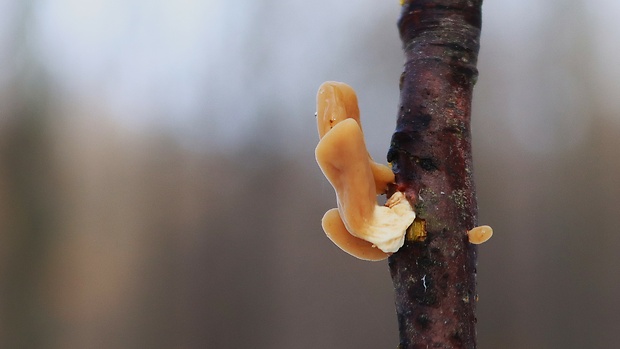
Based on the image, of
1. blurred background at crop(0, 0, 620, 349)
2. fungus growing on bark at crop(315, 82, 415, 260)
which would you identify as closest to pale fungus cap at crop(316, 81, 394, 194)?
fungus growing on bark at crop(315, 82, 415, 260)

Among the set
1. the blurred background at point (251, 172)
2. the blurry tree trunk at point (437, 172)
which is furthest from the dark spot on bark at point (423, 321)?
the blurred background at point (251, 172)

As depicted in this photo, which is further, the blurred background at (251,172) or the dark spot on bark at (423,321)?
the blurred background at (251,172)

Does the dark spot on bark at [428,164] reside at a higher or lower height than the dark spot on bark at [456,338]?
higher

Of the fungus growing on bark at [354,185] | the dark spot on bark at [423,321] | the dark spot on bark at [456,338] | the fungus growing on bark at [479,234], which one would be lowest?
the dark spot on bark at [456,338]

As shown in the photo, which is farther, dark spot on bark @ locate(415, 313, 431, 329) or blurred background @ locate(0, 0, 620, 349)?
blurred background @ locate(0, 0, 620, 349)

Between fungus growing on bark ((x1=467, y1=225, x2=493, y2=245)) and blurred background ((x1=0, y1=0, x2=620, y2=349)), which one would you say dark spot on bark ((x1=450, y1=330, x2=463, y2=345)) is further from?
blurred background ((x1=0, y1=0, x2=620, y2=349))

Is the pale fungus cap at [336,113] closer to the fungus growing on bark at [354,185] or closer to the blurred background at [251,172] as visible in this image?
the fungus growing on bark at [354,185]

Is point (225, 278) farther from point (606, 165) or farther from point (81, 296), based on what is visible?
point (606, 165)
